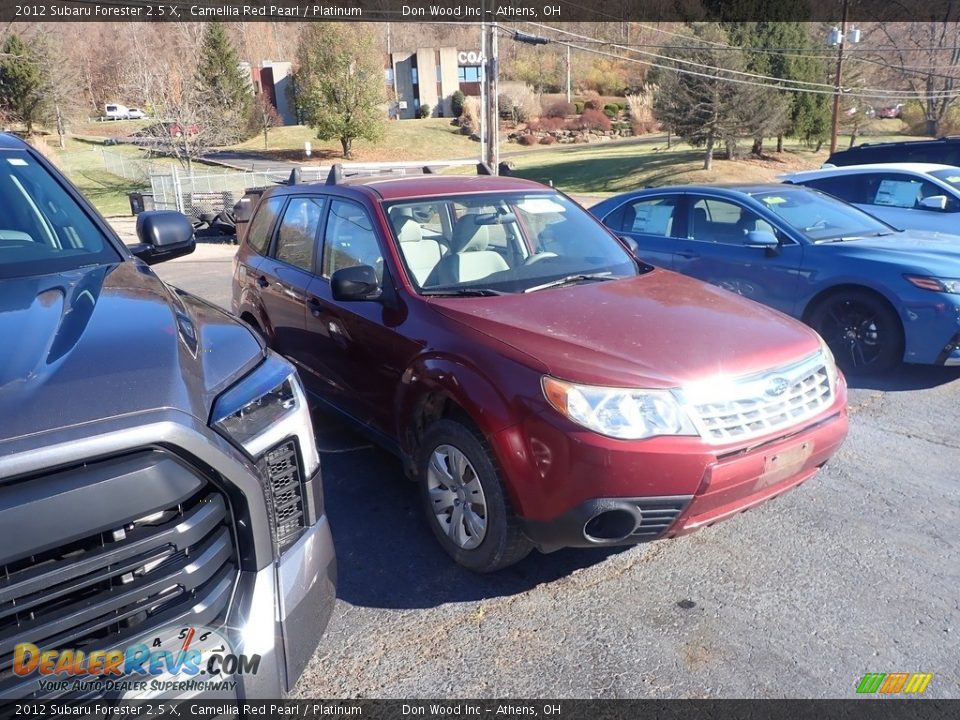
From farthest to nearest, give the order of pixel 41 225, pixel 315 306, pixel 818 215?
1. pixel 818 215
2. pixel 315 306
3. pixel 41 225

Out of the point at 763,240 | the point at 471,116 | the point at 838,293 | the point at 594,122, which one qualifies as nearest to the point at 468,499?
the point at 838,293

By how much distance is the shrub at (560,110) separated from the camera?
2484 inches

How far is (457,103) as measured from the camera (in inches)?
2516

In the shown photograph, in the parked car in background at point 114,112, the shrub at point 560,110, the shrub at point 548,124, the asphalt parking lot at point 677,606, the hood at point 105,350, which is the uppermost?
the parked car in background at point 114,112

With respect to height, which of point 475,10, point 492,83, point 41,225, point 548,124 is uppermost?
point 475,10

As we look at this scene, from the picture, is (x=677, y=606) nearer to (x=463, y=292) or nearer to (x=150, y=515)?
(x=463, y=292)

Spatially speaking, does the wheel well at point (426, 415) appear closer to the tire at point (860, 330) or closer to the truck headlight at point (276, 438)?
the truck headlight at point (276, 438)

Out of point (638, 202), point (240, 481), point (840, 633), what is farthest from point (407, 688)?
point (638, 202)

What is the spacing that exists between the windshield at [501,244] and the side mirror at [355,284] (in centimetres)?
22

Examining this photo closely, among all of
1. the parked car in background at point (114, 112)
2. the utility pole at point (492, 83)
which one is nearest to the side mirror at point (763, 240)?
the utility pole at point (492, 83)

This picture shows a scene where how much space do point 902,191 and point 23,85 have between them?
1721 inches

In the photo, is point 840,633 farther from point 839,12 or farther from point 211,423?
point 839,12

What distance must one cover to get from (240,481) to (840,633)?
238 cm

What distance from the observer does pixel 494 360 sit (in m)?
3.07
